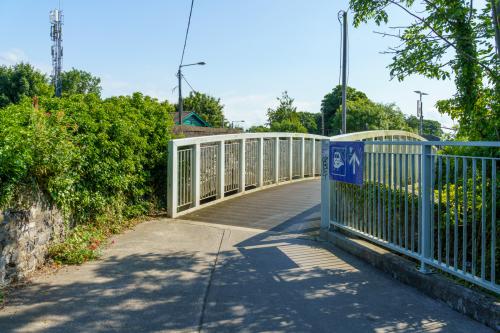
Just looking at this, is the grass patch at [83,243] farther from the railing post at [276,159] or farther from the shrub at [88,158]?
the railing post at [276,159]

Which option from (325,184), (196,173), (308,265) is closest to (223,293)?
(308,265)

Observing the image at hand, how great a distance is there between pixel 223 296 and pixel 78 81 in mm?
50074

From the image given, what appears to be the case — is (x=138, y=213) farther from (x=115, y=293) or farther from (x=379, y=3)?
(x=379, y=3)

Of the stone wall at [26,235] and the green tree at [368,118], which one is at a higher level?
the green tree at [368,118]

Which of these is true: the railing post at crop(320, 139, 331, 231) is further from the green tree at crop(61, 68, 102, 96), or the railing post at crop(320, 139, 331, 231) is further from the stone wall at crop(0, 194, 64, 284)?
the green tree at crop(61, 68, 102, 96)

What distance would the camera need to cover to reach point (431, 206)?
4.88 meters

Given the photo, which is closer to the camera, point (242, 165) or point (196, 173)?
point (196, 173)

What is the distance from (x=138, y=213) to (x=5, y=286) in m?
3.71

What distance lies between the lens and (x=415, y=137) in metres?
16.1

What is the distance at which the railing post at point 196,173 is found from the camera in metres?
9.37

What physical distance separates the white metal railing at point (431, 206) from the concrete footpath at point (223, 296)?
1.52ft

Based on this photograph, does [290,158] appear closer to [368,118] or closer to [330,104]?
[368,118]

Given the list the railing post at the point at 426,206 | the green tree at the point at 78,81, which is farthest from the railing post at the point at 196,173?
the green tree at the point at 78,81

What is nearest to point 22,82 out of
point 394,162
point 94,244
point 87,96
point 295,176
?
point 295,176
